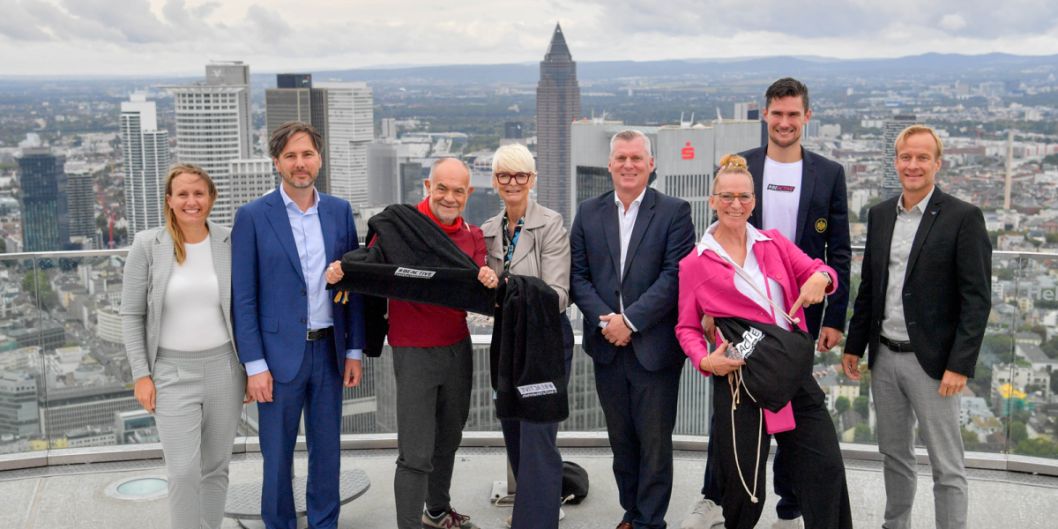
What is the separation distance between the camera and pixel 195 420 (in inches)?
125

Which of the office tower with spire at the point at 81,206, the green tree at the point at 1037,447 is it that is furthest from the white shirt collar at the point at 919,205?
the office tower with spire at the point at 81,206

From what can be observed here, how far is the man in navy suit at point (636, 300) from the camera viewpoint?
11.2 feet

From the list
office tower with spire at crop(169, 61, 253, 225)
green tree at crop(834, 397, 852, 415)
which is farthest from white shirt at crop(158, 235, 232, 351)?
office tower with spire at crop(169, 61, 253, 225)

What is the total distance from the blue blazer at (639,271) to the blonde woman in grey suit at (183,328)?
4.33 ft

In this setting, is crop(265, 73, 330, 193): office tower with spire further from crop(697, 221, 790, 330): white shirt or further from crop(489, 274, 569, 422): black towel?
crop(697, 221, 790, 330): white shirt

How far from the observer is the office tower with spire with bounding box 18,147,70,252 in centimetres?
4234

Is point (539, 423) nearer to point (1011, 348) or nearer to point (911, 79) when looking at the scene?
point (1011, 348)

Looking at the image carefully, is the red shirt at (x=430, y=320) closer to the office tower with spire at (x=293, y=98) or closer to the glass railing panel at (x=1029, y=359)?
the glass railing panel at (x=1029, y=359)

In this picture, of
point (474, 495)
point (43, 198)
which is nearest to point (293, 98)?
point (43, 198)

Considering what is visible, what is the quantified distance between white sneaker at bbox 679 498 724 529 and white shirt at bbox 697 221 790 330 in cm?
102

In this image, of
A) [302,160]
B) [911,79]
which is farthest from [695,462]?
[911,79]

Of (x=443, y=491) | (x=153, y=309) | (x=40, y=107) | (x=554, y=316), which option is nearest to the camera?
(x=153, y=309)

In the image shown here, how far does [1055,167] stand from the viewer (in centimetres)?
4316

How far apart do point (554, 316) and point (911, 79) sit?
44.0m
